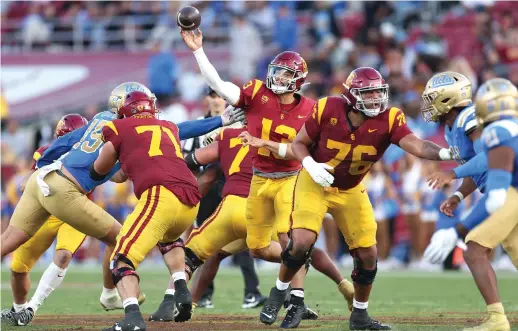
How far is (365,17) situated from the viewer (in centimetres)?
1986

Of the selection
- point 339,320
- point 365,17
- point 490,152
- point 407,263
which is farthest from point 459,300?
point 365,17

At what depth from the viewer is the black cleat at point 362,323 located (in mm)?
7527

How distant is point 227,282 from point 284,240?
4819mm

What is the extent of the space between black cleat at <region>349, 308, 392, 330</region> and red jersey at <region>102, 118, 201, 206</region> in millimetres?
1535

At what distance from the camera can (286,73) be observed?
8336mm

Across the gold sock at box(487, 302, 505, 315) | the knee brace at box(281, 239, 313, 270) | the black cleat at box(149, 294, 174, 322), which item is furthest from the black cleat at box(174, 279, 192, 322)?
the gold sock at box(487, 302, 505, 315)

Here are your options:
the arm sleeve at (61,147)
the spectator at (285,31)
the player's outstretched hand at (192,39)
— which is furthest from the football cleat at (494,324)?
the spectator at (285,31)

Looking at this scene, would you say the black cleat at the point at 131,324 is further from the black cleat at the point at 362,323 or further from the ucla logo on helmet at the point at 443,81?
the ucla logo on helmet at the point at 443,81

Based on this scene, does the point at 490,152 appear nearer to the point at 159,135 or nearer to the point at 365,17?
the point at 159,135

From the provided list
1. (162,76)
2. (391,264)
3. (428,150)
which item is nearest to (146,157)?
(428,150)

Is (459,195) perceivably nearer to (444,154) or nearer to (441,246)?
(444,154)

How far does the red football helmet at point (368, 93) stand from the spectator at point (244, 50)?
1253 cm

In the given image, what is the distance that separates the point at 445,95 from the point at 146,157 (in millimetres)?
2414

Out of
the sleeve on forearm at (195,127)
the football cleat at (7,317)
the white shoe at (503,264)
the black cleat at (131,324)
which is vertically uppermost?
the sleeve on forearm at (195,127)
